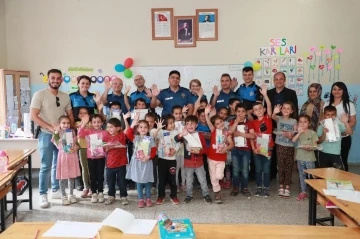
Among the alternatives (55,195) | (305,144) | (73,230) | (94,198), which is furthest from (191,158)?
(73,230)

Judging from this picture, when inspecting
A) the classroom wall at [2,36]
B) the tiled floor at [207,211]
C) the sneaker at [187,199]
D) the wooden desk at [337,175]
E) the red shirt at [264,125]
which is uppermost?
the classroom wall at [2,36]

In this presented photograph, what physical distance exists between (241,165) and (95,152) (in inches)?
73.2

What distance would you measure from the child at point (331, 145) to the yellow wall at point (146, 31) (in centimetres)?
212

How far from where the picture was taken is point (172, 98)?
14.4 feet

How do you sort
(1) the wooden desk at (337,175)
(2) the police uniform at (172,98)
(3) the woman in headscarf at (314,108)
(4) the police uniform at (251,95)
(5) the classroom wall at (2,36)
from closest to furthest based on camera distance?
(1) the wooden desk at (337,175), (2) the police uniform at (172,98), (3) the woman in headscarf at (314,108), (4) the police uniform at (251,95), (5) the classroom wall at (2,36)

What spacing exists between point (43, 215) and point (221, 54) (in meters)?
3.87

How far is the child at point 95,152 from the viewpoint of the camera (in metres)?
3.88

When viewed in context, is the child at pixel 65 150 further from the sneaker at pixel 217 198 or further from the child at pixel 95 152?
the sneaker at pixel 217 198

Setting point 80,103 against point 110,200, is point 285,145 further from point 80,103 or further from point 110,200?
point 80,103

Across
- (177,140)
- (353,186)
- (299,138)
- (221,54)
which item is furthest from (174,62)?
(353,186)

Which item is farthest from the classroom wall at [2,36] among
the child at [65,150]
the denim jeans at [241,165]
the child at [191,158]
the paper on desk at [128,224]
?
the paper on desk at [128,224]

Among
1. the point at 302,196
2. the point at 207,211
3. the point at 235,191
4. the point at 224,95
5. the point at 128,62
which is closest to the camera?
the point at 207,211

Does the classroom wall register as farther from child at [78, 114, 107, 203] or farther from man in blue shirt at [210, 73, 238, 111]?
man in blue shirt at [210, 73, 238, 111]

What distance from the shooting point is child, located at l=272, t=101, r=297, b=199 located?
4.11 meters
